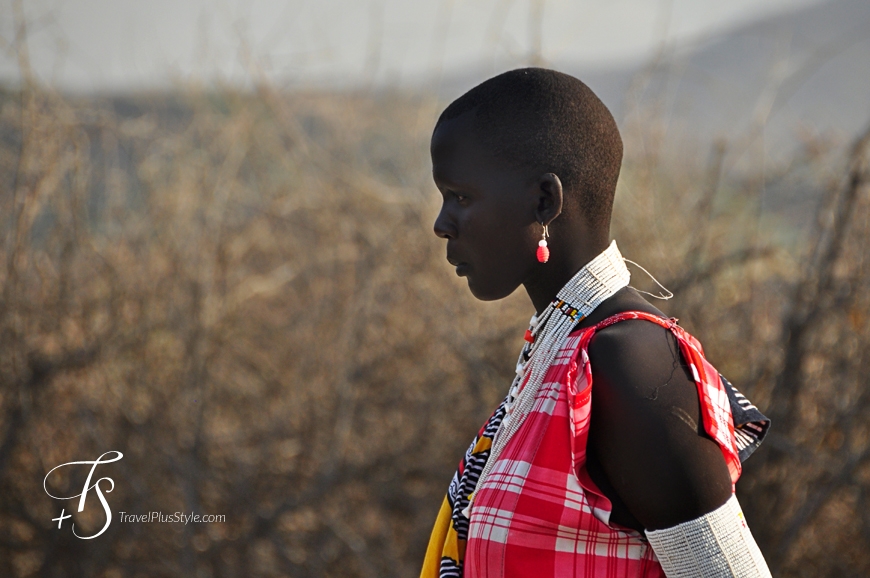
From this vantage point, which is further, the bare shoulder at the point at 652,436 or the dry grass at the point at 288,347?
the dry grass at the point at 288,347

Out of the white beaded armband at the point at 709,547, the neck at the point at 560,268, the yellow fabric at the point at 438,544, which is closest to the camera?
the white beaded armband at the point at 709,547

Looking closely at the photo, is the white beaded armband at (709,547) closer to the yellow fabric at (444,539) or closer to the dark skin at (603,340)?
the dark skin at (603,340)

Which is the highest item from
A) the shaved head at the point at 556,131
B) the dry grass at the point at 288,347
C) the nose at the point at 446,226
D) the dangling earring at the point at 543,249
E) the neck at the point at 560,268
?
the shaved head at the point at 556,131

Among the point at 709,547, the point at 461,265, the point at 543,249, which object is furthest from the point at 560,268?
the point at 709,547

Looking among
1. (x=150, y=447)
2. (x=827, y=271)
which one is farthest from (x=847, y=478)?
(x=150, y=447)

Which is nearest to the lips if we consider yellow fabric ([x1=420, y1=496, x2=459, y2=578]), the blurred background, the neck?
the neck

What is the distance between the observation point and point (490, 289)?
4.55 ft

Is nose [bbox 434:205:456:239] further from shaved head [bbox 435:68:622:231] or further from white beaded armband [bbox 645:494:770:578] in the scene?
white beaded armband [bbox 645:494:770:578]

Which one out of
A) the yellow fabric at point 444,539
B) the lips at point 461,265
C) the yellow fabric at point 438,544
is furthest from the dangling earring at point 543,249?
the yellow fabric at point 438,544

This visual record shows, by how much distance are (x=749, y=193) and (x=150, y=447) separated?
10.8 ft

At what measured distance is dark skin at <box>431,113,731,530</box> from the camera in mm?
1149

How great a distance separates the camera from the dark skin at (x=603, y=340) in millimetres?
1149

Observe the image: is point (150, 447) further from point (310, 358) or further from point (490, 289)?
point (490, 289)

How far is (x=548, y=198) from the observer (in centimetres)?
133
